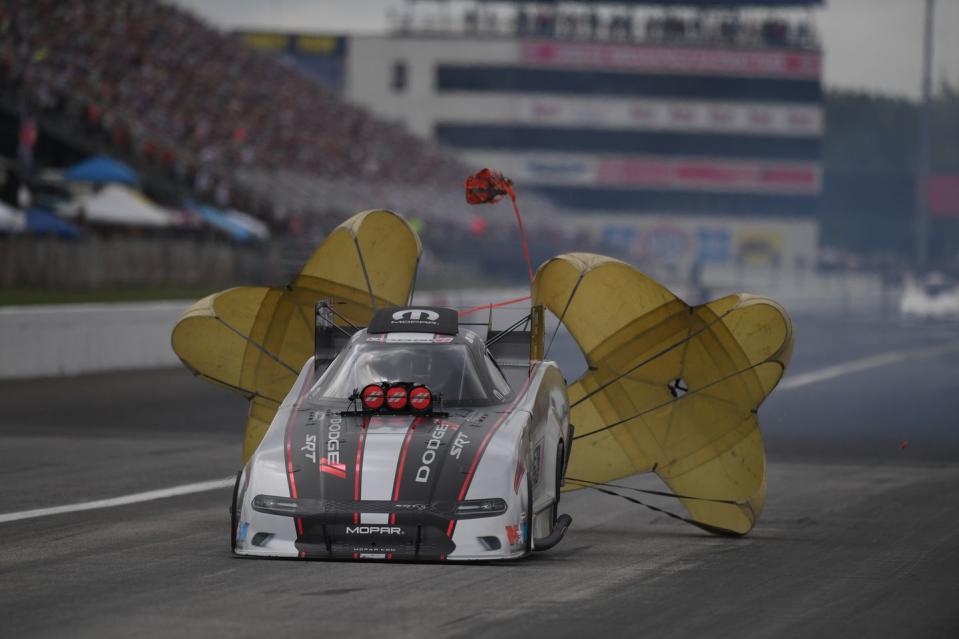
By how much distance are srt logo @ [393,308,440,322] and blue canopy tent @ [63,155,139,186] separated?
83.6ft

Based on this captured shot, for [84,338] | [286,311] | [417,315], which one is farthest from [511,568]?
[84,338]

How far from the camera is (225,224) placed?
39.5 metres

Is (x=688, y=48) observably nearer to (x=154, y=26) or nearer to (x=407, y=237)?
(x=154, y=26)

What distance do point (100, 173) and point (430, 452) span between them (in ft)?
89.2

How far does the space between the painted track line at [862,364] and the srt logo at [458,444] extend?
57.1 feet

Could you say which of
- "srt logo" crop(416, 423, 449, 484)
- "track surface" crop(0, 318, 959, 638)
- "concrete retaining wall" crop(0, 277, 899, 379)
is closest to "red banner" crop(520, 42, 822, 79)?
"concrete retaining wall" crop(0, 277, 899, 379)

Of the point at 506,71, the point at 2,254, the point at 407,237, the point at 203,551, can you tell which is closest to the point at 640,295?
the point at 407,237

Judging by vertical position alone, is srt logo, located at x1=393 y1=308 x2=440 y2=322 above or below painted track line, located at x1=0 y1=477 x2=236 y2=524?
above

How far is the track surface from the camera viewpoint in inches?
300

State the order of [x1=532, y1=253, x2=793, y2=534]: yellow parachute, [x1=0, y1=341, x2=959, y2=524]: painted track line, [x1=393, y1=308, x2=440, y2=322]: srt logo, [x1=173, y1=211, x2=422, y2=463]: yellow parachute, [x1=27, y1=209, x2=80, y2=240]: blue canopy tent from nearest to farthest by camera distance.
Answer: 1. [x1=393, y1=308, x2=440, y2=322]: srt logo
2. [x1=532, y1=253, x2=793, y2=534]: yellow parachute
3. [x1=0, y1=341, x2=959, y2=524]: painted track line
4. [x1=173, y1=211, x2=422, y2=463]: yellow parachute
5. [x1=27, y1=209, x2=80, y2=240]: blue canopy tent

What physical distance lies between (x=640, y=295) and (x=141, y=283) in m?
21.2

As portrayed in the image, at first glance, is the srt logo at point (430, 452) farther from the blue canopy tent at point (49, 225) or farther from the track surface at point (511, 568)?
the blue canopy tent at point (49, 225)

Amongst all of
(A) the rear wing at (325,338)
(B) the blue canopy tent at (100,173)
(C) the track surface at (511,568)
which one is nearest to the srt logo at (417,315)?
(A) the rear wing at (325,338)

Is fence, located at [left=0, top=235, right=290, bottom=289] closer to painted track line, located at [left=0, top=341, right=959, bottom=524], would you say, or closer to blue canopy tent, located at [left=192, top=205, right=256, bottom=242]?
blue canopy tent, located at [left=192, top=205, right=256, bottom=242]
